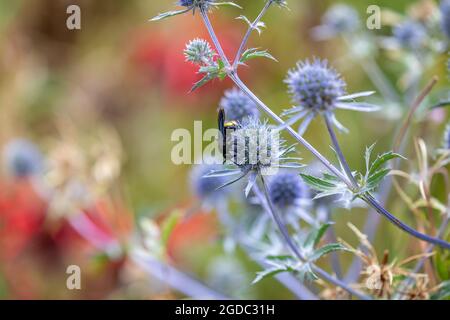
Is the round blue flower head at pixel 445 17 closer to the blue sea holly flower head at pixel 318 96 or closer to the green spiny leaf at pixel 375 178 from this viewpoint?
the blue sea holly flower head at pixel 318 96

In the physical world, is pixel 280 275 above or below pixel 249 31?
below

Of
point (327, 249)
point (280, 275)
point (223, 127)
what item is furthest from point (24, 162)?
point (327, 249)

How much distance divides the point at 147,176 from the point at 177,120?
24 centimetres

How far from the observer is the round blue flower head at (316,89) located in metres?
0.79

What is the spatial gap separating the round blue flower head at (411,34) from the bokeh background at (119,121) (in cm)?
10

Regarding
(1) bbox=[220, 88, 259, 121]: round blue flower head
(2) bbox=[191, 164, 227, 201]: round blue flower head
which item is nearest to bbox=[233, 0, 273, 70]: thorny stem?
(1) bbox=[220, 88, 259, 121]: round blue flower head

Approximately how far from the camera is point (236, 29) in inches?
81.0

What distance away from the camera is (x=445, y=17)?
1048 millimetres

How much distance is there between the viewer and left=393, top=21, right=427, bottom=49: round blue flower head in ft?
3.89

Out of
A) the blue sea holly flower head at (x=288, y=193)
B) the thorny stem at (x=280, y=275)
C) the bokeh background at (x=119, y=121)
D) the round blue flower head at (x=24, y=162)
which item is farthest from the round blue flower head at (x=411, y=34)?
the round blue flower head at (x=24, y=162)

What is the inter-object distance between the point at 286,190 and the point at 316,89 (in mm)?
289

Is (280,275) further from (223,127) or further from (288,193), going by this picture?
(223,127)

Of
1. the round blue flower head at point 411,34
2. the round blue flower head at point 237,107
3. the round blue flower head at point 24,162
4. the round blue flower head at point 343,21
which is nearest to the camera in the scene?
the round blue flower head at point 237,107
